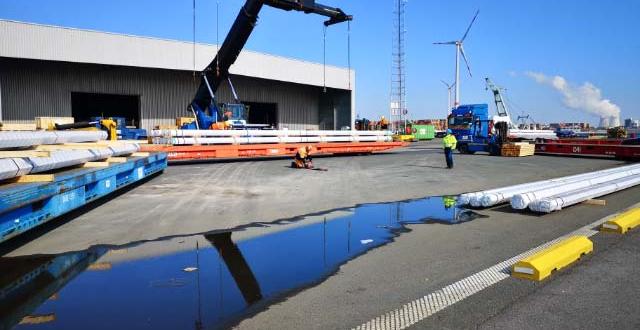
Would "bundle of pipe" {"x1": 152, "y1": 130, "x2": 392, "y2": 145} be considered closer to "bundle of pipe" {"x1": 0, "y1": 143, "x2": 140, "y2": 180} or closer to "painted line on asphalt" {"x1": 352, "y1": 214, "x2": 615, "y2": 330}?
"bundle of pipe" {"x1": 0, "y1": 143, "x2": 140, "y2": 180}

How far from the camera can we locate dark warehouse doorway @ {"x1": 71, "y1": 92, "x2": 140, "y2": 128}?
117 feet

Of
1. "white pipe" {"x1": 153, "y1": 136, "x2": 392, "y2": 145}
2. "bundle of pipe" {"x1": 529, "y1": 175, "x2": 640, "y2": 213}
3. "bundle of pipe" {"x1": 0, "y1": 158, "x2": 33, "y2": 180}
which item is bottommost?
"bundle of pipe" {"x1": 529, "y1": 175, "x2": 640, "y2": 213}

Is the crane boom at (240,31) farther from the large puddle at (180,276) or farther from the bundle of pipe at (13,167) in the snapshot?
the bundle of pipe at (13,167)

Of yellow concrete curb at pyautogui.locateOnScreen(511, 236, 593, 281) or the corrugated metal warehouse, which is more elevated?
the corrugated metal warehouse

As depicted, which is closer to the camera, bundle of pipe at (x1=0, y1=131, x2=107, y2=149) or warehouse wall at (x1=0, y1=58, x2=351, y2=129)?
bundle of pipe at (x1=0, y1=131, x2=107, y2=149)

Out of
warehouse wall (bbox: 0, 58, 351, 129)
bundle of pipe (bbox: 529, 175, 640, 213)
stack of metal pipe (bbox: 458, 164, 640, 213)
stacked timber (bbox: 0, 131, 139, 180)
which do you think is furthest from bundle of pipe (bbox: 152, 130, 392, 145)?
warehouse wall (bbox: 0, 58, 351, 129)

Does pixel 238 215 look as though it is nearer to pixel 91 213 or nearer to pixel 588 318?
pixel 91 213

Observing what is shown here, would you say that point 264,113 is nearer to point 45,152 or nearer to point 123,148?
point 123,148

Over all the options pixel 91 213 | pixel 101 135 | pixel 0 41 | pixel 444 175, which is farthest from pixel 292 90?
→ pixel 91 213

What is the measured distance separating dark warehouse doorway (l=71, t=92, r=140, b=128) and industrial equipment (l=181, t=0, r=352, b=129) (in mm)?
14764

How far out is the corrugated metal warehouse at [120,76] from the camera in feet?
93.7

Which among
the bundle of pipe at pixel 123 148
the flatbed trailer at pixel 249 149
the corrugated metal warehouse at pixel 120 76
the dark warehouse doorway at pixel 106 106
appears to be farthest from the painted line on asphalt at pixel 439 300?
the dark warehouse doorway at pixel 106 106

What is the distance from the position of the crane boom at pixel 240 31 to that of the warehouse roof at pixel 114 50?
38.3 ft

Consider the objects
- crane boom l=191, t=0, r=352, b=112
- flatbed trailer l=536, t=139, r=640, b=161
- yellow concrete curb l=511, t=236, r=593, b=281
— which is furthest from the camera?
flatbed trailer l=536, t=139, r=640, b=161
